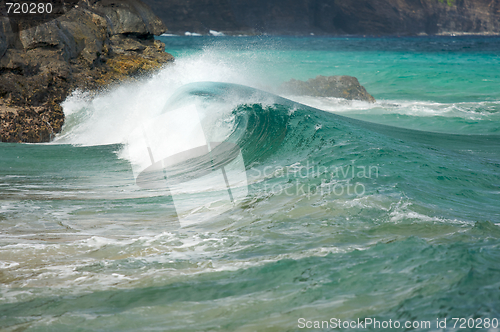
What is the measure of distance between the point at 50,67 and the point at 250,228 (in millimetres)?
8693

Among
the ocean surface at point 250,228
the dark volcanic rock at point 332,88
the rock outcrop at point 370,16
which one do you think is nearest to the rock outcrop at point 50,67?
the ocean surface at point 250,228

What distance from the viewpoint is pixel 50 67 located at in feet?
34.9

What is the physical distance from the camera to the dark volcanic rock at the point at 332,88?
730 inches

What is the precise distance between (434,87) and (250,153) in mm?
19659

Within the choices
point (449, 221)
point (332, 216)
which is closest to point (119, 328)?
point (332, 216)

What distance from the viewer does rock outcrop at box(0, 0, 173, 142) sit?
9.38 meters

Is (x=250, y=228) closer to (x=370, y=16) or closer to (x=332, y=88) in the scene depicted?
(x=332, y=88)

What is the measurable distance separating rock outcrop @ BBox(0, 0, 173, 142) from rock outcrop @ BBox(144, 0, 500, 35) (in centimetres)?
10220

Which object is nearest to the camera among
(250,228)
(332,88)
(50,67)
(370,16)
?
(250,228)

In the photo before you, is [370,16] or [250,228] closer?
[250,228]

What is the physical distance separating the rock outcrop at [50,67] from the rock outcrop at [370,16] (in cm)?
10220

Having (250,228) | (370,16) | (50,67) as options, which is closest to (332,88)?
(50,67)

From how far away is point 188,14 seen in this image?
3989 inches

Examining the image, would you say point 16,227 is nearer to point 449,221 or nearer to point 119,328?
point 119,328
